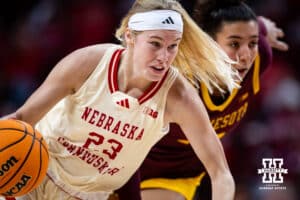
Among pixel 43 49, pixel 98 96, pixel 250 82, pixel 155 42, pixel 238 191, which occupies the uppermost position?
pixel 155 42

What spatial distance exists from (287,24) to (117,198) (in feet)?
11.3

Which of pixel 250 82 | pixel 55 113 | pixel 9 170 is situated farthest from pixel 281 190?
pixel 9 170

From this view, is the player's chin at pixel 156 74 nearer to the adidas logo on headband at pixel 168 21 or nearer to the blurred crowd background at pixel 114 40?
the adidas logo on headband at pixel 168 21

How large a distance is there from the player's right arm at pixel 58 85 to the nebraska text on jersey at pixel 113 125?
0.44ft

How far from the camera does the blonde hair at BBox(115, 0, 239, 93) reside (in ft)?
9.61

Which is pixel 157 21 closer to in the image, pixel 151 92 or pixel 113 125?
pixel 151 92

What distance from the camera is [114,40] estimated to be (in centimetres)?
629

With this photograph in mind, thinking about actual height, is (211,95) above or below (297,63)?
above

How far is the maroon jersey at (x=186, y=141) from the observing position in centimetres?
350

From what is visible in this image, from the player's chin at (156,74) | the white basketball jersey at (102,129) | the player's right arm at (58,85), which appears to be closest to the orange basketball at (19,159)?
the player's right arm at (58,85)

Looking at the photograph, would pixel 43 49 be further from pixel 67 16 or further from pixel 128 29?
pixel 128 29

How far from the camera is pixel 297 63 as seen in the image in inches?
238

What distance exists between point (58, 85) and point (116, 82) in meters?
0.22

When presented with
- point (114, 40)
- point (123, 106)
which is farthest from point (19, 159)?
point (114, 40)
